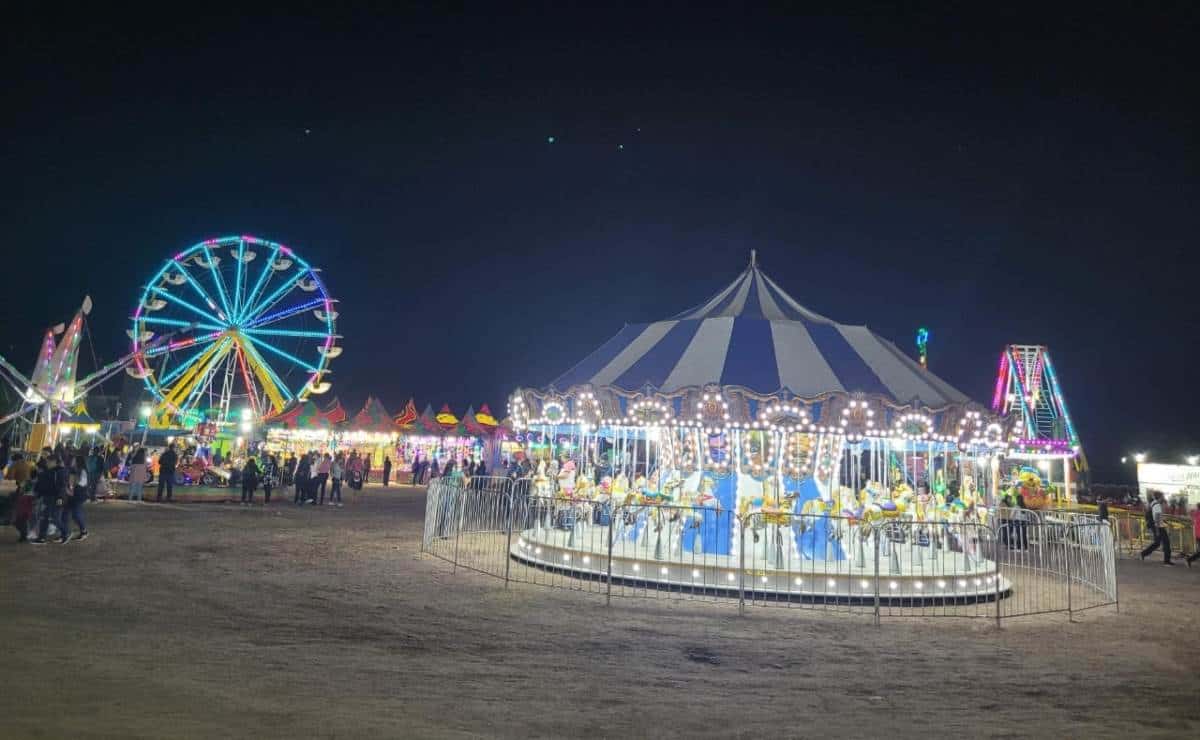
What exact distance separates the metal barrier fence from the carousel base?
0.05ft

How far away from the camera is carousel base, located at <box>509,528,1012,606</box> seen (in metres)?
8.31

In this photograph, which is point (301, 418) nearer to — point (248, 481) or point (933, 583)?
point (248, 481)

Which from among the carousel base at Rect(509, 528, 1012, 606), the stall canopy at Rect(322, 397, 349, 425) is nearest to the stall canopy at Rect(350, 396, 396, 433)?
the stall canopy at Rect(322, 397, 349, 425)

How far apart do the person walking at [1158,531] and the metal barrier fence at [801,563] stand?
15.0 feet

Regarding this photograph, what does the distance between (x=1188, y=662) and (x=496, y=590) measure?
21.0 ft

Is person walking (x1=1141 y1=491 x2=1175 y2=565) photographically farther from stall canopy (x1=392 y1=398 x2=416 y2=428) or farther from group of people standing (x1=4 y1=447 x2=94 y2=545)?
stall canopy (x1=392 y1=398 x2=416 y2=428)

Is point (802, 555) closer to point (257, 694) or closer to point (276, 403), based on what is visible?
point (257, 694)

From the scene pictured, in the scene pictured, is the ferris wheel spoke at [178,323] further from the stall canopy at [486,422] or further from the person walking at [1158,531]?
the person walking at [1158,531]

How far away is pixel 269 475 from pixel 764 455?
14050mm

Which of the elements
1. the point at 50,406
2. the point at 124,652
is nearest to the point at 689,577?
the point at 124,652

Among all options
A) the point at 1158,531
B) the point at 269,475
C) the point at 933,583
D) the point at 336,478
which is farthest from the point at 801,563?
the point at 269,475

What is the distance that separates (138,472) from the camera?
15.8m

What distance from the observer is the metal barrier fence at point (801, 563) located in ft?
26.8

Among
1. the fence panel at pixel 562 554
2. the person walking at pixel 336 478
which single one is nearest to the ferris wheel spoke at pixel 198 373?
the person walking at pixel 336 478
